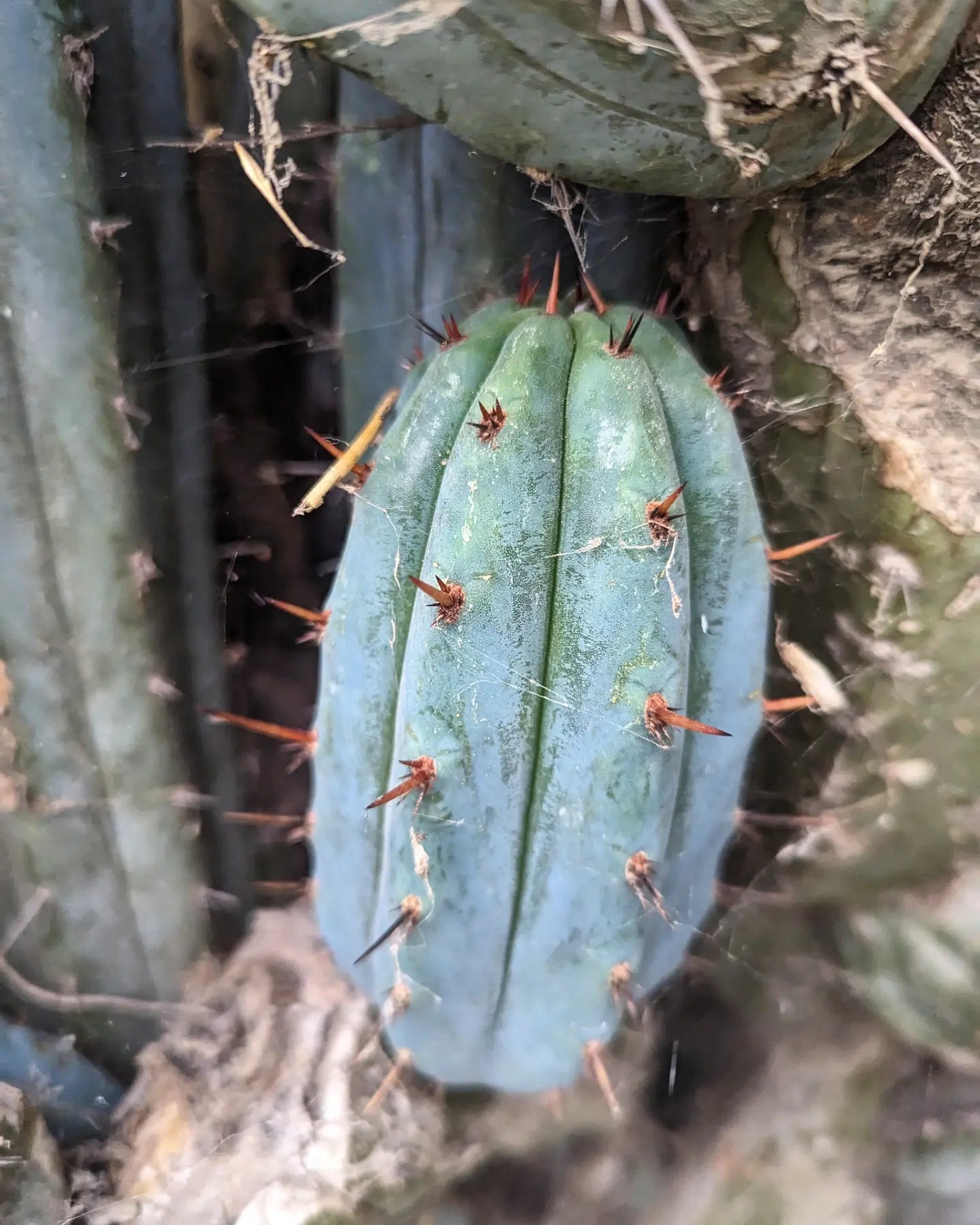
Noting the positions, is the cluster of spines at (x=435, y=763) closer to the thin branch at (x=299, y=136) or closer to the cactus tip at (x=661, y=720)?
the cactus tip at (x=661, y=720)

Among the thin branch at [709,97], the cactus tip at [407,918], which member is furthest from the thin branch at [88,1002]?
the thin branch at [709,97]

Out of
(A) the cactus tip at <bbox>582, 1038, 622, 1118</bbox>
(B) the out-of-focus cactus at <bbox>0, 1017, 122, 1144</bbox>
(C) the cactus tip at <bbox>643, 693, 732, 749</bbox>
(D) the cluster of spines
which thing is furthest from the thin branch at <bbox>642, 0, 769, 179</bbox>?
(B) the out-of-focus cactus at <bbox>0, 1017, 122, 1144</bbox>

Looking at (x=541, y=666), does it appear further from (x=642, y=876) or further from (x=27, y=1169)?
(x=27, y=1169)

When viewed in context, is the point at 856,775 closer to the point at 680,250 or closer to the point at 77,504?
the point at 680,250

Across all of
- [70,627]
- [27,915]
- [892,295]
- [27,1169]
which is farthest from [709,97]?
[27,1169]

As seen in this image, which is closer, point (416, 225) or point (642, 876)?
point (642, 876)

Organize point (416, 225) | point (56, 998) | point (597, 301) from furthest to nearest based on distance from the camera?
point (56, 998) < point (416, 225) < point (597, 301)
